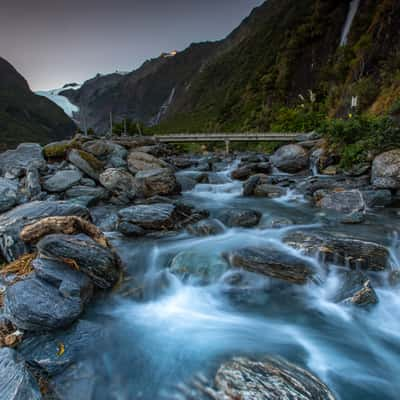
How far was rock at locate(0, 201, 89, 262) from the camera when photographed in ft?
18.6

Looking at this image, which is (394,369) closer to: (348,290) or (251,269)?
(348,290)

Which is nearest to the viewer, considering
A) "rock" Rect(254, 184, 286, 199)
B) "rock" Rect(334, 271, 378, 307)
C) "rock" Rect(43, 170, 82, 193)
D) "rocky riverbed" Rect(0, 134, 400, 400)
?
"rocky riverbed" Rect(0, 134, 400, 400)

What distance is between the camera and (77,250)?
474 cm

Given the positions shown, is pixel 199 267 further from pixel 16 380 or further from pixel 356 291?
pixel 16 380

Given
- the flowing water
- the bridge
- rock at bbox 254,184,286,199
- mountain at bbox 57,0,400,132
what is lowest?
the flowing water

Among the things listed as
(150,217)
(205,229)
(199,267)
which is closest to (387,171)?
(205,229)

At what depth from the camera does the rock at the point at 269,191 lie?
11453 millimetres

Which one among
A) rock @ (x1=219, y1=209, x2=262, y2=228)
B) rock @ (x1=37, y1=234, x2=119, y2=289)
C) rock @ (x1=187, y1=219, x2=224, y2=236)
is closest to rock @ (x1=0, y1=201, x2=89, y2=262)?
rock @ (x1=37, y1=234, x2=119, y2=289)

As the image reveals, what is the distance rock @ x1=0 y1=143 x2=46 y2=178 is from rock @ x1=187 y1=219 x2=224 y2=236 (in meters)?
8.14

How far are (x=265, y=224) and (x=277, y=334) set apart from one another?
4.10 metres

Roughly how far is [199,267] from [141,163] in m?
9.18

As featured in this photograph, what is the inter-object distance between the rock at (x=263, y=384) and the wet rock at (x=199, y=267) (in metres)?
2.27

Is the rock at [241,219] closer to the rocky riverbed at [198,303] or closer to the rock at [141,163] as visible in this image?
the rocky riverbed at [198,303]

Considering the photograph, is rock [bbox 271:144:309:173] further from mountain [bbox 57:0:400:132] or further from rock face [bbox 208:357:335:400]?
rock face [bbox 208:357:335:400]
